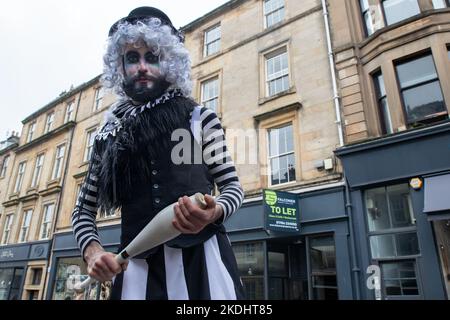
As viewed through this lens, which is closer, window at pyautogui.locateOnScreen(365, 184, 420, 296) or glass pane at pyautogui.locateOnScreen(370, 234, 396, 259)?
window at pyautogui.locateOnScreen(365, 184, 420, 296)

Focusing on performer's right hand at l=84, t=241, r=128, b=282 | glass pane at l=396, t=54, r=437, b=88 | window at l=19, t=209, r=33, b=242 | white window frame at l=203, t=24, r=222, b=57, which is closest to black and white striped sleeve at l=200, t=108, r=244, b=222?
performer's right hand at l=84, t=241, r=128, b=282

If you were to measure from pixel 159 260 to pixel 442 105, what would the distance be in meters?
8.64

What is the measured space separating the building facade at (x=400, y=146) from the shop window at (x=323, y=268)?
0.83 metres

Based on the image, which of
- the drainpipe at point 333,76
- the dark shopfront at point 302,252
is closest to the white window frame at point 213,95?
the drainpipe at point 333,76

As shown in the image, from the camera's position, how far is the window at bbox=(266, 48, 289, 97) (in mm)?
11557

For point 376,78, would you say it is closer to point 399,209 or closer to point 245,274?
point 399,209

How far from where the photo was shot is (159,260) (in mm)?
1465

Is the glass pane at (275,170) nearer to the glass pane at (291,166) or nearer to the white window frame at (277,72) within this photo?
the glass pane at (291,166)

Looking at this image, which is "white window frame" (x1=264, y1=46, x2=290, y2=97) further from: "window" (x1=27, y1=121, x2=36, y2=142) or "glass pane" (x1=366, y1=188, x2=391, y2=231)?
"window" (x1=27, y1=121, x2=36, y2=142)

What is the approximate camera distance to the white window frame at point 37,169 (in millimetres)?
20975

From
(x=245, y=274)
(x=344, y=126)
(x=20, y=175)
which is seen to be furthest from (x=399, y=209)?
(x=20, y=175)

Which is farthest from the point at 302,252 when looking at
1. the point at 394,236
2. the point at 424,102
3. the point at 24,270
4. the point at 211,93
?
the point at 24,270

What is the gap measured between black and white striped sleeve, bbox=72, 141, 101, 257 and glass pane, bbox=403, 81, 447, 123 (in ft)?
27.8

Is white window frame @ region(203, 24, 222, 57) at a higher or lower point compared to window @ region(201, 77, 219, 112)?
higher
